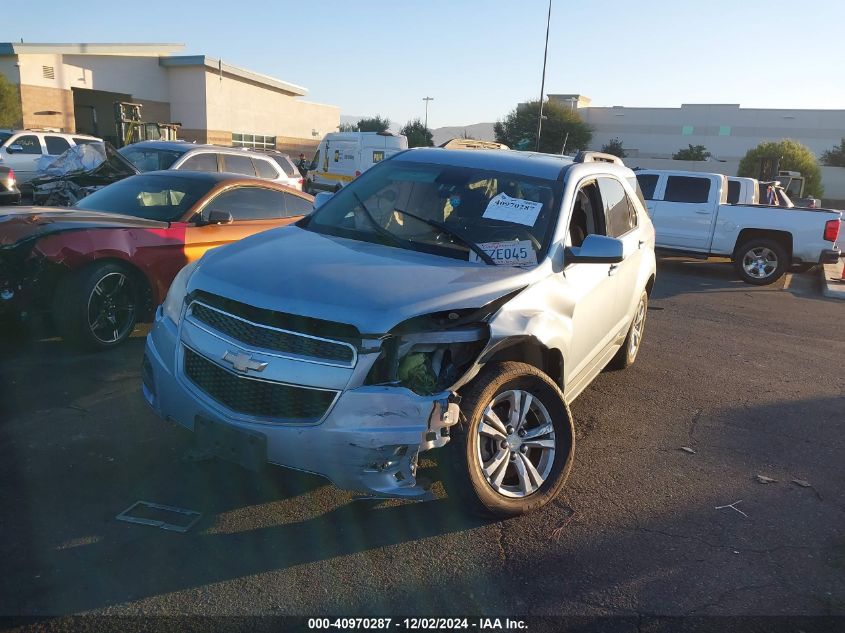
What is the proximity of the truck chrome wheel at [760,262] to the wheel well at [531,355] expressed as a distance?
414 inches

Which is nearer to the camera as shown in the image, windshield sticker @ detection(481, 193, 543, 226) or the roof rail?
windshield sticker @ detection(481, 193, 543, 226)

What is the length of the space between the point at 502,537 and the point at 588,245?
1.81m

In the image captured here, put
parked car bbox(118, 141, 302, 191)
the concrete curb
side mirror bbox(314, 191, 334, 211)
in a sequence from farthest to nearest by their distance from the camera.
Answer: parked car bbox(118, 141, 302, 191) → the concrete curb → side mirror bbox(314, 191, 334, 211)

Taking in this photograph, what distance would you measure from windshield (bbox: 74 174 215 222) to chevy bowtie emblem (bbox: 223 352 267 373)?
3.82 metres

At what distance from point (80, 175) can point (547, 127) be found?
49.2 m

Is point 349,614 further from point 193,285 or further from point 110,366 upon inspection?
point 110,366

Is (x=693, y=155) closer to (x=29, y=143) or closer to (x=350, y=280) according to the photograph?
(x=29, y=143)

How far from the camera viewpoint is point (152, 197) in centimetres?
678

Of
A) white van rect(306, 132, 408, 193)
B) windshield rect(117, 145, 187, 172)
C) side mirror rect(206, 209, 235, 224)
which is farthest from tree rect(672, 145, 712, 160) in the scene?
side mirror rect(206, 209, 235, 224)

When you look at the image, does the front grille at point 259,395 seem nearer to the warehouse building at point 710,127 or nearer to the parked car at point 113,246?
the parked car at point 113,246

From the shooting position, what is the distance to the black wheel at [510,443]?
3182 millimetres

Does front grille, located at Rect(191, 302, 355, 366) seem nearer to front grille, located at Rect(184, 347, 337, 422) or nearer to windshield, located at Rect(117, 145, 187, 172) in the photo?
front grille, located at Rect(184, 347, 337, 422)

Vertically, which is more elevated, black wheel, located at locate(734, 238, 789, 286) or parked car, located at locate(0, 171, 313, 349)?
parked car, located at locate(0, 171, 313, 349)

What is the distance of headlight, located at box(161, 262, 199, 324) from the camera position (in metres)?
3.61
